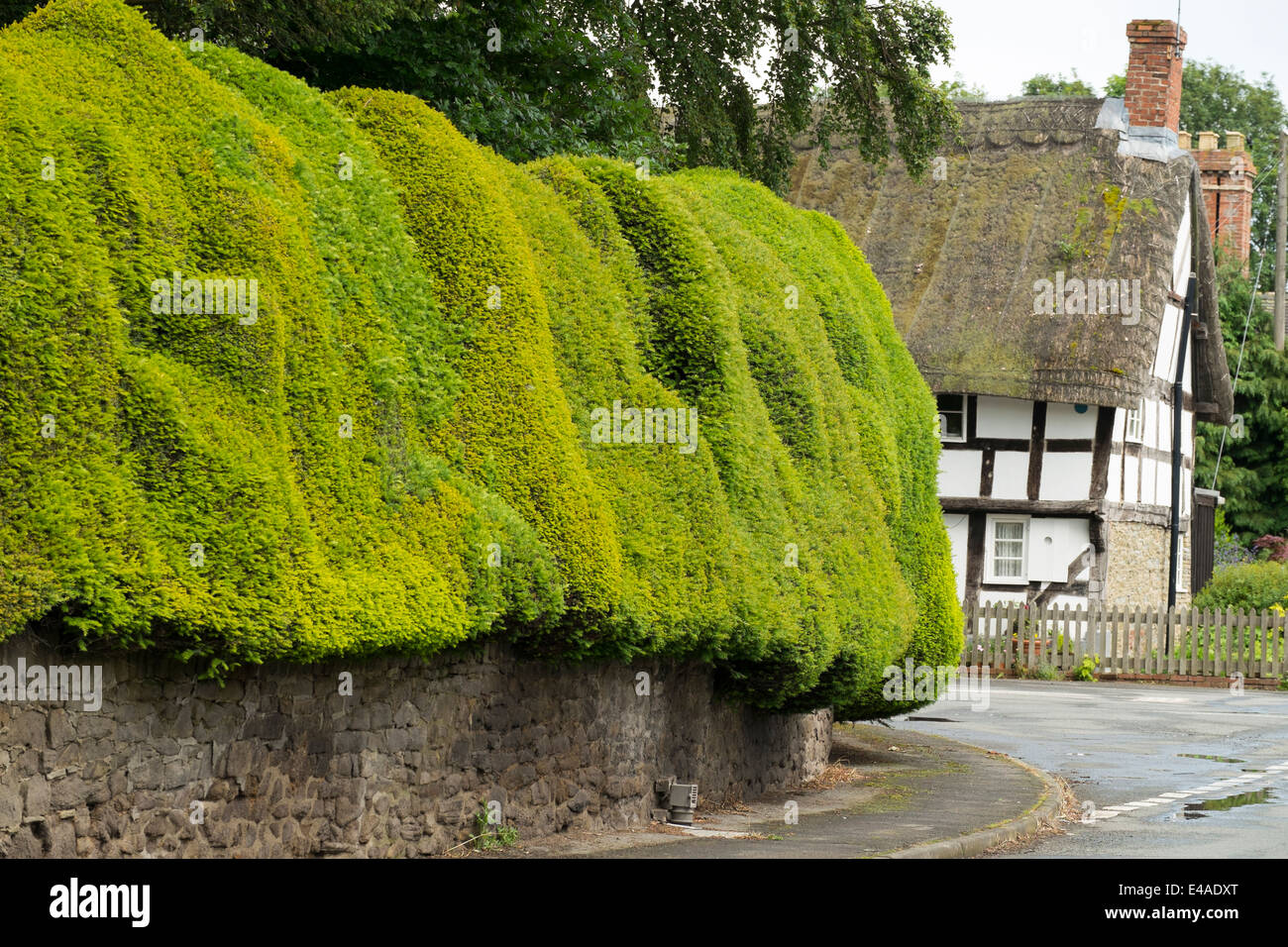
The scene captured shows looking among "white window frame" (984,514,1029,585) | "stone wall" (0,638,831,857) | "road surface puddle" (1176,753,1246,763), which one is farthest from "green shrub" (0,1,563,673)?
"white window frame" (984,514,1029,585)

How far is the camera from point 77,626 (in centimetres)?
634

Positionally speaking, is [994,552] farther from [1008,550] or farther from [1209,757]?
[1209,757]

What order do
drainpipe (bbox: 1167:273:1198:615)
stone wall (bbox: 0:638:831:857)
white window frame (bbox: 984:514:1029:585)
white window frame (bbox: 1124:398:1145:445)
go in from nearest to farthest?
stone wall (bbox: 0:638:831:857)
white window frame (bbox: 984:514:1029:585)
white window frame (bbox: 1124:398:1145:445)
drainpipe (bbox: 1167:273:1198:615)

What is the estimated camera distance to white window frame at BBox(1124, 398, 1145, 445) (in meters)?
29.7

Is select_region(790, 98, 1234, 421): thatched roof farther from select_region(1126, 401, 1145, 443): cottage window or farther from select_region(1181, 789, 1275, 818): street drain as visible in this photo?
select_region(1181, 789, 1275, 818): street drain

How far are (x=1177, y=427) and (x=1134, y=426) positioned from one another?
2.13m

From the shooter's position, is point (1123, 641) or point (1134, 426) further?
point (1134, 426)

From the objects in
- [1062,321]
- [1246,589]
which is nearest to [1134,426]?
[1062,321]

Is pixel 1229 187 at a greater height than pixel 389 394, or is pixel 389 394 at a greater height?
pixel 1229 187

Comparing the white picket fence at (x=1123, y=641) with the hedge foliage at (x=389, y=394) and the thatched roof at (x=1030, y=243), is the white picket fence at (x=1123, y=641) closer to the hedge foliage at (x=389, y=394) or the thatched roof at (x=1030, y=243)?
the thatched roof at (x=1030, y=243)

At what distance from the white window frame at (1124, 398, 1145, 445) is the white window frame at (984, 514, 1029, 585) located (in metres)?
2.56

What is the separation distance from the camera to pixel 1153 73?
3266 centimetres
